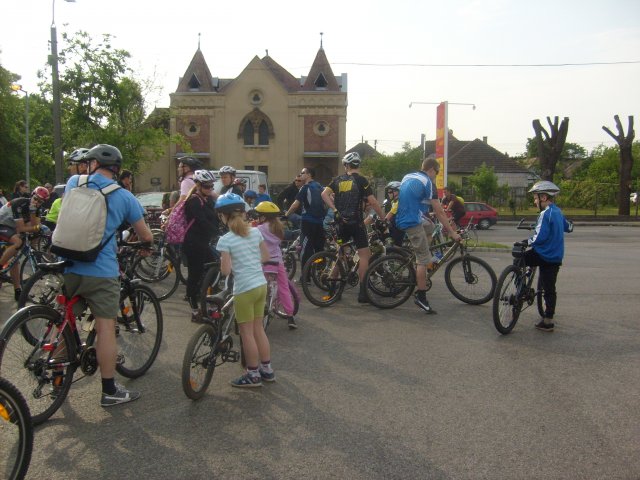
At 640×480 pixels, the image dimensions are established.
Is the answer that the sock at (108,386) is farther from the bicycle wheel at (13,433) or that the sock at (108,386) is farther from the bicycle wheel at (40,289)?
the bicycle wheel at (40,289)

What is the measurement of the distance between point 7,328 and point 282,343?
3003 millimetres

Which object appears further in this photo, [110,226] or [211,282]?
[211,282]

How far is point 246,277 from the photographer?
4.81m

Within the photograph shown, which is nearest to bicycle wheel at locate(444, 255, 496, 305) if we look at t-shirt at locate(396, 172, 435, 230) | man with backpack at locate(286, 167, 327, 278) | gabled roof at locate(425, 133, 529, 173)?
t-shirt at locate(396, 172, 435, 230)

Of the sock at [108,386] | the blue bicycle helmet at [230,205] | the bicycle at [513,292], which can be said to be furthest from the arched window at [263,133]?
the sock at [108,386]

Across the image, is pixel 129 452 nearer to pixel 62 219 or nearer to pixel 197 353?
pixel 197 353

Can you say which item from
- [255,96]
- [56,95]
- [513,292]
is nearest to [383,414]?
[513,292]

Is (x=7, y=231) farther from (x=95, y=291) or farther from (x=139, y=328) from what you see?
(x=95, y=291)

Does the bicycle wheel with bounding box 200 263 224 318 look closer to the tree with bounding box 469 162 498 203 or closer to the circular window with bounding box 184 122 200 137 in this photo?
the tree with bounding box 469 162 498 203

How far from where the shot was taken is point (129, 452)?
378 cm

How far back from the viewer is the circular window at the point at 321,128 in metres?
49.5

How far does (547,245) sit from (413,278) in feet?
6.06

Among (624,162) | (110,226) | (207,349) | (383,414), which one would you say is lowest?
(383,414)

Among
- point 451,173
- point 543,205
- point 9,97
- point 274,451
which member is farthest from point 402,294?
point 451,173
